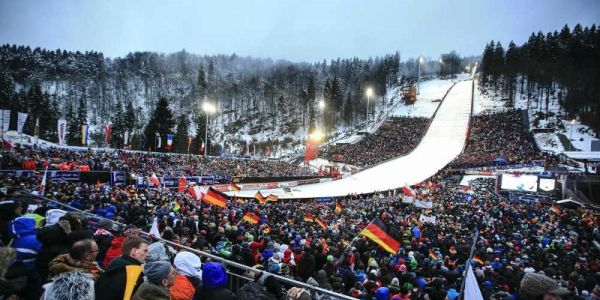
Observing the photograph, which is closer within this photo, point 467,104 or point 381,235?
point 381,235

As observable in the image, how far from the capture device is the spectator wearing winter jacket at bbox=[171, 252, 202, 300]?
315cm

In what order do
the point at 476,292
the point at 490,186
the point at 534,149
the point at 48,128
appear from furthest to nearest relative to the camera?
the point at 48,128 → the point at 534,149 → the point at 490,186 → the point at 476,292

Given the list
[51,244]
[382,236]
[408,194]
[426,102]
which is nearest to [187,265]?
[51,244]

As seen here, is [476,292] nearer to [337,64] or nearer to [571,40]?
[571,40]

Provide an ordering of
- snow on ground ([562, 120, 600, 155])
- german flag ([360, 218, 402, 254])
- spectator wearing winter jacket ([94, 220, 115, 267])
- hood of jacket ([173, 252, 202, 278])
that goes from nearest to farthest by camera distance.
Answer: hood of jacket ([173, 252, 202, 278]) < spectator wearing winter jacket ([94, 220, 115, 267]) < german flag ([360, 218, 402, 254]) < snow on ground ([562, 120, 600, 155])

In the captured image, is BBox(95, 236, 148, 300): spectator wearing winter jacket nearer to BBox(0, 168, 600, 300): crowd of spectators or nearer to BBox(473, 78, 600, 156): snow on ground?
BBox(0, 168, 600, 300): crowd of spectators

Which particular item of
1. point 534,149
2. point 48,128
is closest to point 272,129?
point 48,128

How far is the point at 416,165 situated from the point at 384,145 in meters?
10.9

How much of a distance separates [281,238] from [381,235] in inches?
113

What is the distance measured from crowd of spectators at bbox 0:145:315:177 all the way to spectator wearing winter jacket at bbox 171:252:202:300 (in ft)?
72.9

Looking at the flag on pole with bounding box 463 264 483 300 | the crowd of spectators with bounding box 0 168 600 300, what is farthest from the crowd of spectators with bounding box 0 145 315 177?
the flag on pole with bounding box 463 264 483 300

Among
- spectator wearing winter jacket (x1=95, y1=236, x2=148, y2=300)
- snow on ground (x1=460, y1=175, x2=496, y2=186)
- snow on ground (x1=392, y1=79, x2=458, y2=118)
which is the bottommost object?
snow on ground (x1=460, y1=175, x2=496, y2=186)

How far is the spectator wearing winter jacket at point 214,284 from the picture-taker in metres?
2.96

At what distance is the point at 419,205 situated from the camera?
773 inches
